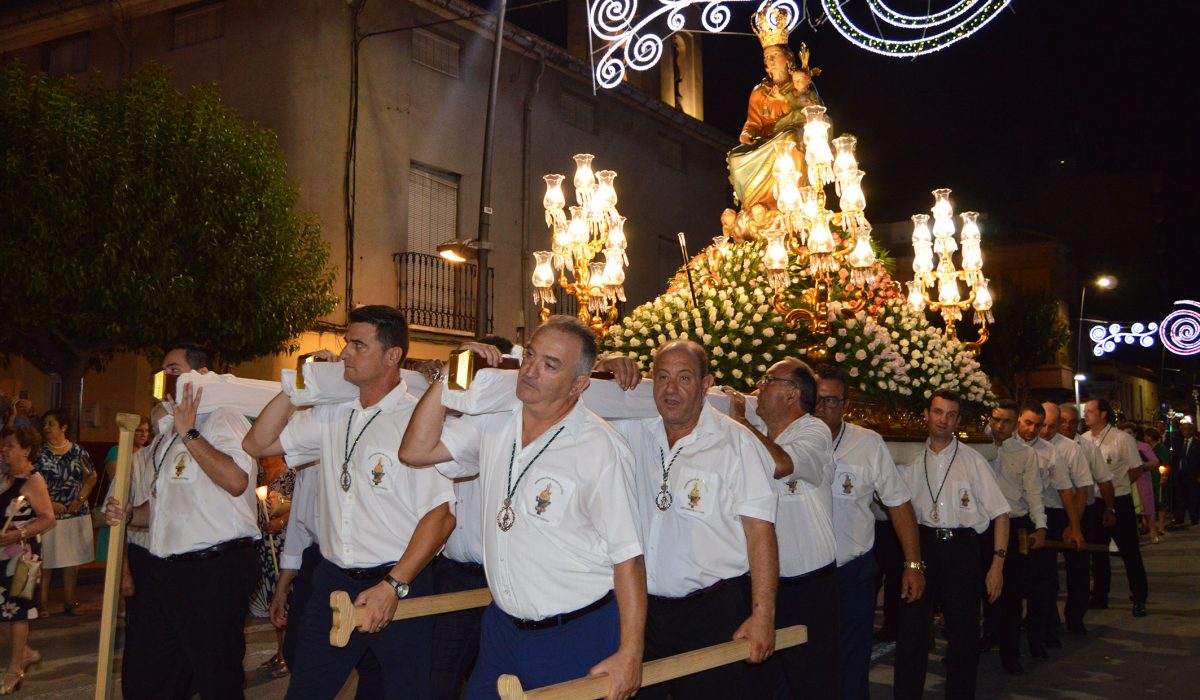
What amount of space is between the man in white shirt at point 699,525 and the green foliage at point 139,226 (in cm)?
1198

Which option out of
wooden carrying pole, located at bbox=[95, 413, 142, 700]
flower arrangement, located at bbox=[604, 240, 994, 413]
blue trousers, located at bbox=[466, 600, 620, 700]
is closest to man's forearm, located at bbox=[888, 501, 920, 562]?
flower arrangement, located at bbox=[604, 240, 994, 413]

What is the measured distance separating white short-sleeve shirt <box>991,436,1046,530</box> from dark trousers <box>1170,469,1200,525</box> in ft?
49.0

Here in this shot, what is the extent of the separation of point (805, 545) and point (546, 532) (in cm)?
218

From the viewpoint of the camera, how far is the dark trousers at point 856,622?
5797mm

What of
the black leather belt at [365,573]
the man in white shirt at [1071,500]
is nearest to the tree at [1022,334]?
the man in white shirt at [1071,500]

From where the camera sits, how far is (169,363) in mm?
5457

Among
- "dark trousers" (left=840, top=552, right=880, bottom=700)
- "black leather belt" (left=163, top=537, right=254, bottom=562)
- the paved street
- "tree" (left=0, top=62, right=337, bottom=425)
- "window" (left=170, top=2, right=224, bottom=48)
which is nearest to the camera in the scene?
"black leather belt" (left=163, top=537, right=254, bottom=562)

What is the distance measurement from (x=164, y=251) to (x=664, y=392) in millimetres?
12471

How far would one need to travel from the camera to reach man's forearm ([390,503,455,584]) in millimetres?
4016

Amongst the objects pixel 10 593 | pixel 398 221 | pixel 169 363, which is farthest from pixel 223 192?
pixel 169 363

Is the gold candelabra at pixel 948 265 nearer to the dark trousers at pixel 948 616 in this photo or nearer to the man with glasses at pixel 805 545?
the dark trousers at pixel 948 616

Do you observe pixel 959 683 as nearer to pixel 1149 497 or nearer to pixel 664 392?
pixel 664 392

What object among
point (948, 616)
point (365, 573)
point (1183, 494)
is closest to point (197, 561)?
point (365, 573)

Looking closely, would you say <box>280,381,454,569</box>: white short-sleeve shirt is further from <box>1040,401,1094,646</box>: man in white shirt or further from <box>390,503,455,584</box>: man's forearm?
<box>1040,401,1094,646</box>: man in white shirt
